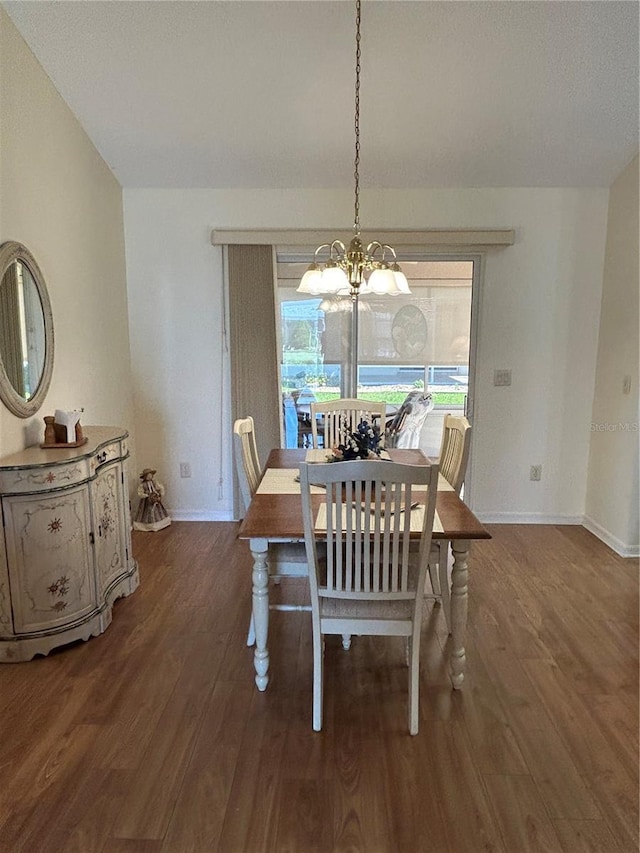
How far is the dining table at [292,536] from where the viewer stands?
6.02 feet

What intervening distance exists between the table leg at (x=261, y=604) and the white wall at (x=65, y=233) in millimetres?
1338

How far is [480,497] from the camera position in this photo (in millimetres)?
3988

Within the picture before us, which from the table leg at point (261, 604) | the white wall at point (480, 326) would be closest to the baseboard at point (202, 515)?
the white wall at point (480, 326)

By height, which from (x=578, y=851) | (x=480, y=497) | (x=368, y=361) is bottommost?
(x=578, y=851)

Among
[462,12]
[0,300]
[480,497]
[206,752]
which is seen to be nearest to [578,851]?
[206,752]

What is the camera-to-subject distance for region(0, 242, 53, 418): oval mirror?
7.87 feet

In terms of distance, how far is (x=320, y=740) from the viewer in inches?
71.9

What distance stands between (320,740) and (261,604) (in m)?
0.51

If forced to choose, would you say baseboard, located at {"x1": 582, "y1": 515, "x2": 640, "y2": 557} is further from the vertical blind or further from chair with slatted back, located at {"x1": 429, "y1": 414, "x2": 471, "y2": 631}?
the vertical blind

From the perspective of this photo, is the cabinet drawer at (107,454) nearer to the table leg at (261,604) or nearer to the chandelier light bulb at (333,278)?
the table leg at (261,604)

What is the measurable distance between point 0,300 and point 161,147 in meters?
1.54

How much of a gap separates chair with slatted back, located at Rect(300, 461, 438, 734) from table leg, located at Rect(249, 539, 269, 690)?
22 centimetres

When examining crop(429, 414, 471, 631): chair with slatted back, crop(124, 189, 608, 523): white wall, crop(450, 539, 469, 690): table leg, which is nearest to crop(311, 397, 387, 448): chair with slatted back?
crop(429, 414, 471, 631): chair with slatted back

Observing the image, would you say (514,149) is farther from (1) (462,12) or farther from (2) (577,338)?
(2) (577,338)
